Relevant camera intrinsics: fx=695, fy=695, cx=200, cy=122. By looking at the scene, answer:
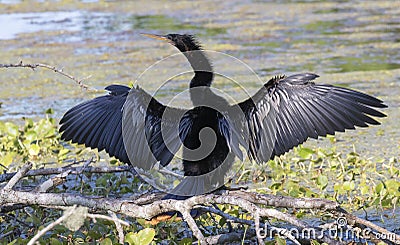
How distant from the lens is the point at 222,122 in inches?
143

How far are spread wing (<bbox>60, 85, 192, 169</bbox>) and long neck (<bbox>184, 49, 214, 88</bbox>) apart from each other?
242mm

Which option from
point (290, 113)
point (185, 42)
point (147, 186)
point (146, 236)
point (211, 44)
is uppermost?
point (185, 42)

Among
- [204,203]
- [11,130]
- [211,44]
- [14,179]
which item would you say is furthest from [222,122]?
[211,44]

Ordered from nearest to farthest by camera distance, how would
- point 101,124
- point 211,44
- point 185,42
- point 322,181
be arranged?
point 101,124
point 185,42
point 322,181
point 211,44

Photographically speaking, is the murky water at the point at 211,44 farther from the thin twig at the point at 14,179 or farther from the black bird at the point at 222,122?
the thin twig at the point at 14,179

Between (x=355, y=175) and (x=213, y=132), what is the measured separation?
180 centimetres

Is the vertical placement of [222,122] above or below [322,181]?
above

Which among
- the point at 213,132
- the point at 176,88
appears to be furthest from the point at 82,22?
the point at 213,132

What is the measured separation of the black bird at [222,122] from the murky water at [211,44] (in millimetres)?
2213

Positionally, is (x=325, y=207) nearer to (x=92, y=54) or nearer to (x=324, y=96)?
(x=324, y=96)

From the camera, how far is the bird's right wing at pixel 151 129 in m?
3.68

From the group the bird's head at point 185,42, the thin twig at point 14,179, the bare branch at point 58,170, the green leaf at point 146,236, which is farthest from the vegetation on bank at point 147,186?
the bird's head at point 185,42

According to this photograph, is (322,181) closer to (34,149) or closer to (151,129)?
(151,129)

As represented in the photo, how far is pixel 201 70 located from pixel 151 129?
49 cm
